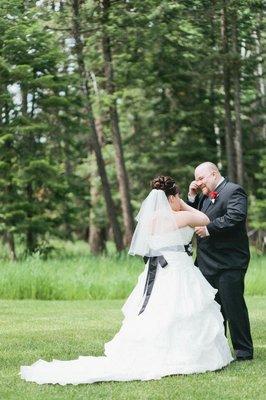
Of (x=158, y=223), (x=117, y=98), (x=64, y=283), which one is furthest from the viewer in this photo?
(x=117, y=98)

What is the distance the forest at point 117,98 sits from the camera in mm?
23438

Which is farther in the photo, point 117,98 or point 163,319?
point 117,98

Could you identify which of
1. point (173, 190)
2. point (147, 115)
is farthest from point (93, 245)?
point (173, 190)

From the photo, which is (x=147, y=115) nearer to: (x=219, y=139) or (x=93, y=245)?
(x=219, y=139)

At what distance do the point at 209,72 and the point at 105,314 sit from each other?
1402cm

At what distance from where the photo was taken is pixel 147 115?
3050cm

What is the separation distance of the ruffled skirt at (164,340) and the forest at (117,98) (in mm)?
14121

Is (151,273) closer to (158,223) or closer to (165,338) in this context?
(158,223)

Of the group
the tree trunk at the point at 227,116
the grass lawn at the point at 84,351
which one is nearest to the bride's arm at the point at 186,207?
the grass lawn at the point at 84,351

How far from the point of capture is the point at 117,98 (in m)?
26.4

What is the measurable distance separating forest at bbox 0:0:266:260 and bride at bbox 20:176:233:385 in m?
13.9

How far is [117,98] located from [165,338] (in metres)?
18.5

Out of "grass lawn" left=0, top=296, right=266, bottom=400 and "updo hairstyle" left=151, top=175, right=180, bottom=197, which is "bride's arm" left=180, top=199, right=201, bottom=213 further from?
"grass lawn" left=0, top=296, right=266, bottom=400

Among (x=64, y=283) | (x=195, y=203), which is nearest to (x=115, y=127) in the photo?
(x=64, y=283)
